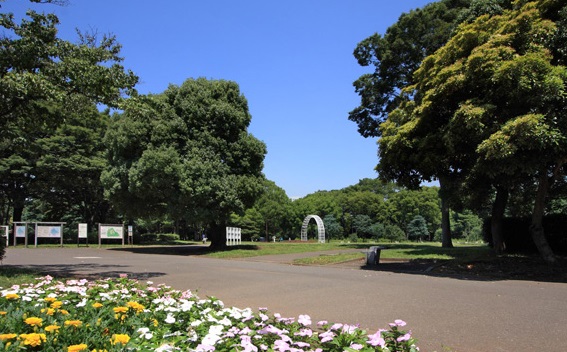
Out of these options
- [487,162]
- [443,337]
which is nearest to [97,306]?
[443,337]

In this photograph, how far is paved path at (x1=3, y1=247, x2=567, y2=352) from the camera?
5.17 meters

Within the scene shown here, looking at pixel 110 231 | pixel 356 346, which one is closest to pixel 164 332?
pixel 356 346

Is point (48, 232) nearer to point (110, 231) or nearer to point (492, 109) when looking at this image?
point (110, 231)

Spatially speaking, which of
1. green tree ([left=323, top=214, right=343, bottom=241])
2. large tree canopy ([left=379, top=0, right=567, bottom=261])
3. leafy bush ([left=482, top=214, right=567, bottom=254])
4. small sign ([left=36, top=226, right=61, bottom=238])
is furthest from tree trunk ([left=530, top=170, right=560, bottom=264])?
green tree ([left=323, top=214, right=343, bottom=241])

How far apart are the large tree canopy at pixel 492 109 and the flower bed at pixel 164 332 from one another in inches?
342

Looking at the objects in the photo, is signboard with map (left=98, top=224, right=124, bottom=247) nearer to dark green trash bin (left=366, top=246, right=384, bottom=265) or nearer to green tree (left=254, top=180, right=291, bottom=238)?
dark green trash bin (left=366, top=246, right=384, bottom=265)

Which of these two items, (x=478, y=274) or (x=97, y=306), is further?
(x=478, y=274)

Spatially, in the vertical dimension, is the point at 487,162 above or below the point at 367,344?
above

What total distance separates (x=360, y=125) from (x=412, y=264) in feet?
48.1

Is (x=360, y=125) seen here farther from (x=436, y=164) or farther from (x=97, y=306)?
(x=97, y=306)

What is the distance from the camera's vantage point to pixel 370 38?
2681 cm

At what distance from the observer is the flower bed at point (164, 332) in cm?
267

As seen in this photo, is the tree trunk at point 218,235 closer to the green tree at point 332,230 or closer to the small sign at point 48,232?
the small sign at point 48,232

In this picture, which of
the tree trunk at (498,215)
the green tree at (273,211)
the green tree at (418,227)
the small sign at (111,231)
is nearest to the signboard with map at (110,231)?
the small sign at (111,231)
